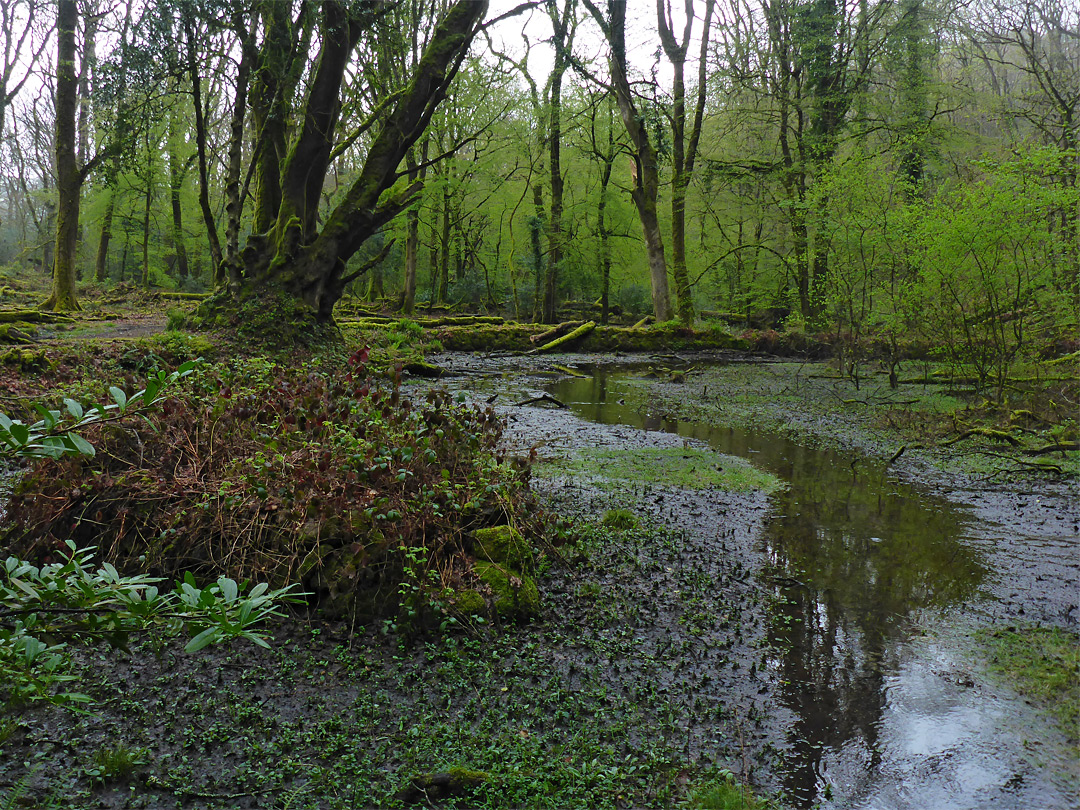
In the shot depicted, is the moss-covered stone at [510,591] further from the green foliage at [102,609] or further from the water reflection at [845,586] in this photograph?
the green foliage at [102,609]

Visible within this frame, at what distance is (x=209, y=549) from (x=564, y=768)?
2384mm

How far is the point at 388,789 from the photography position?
2275mm

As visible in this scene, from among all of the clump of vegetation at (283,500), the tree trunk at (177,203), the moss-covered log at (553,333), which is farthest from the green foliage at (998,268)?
the tree trunk at (177,203)

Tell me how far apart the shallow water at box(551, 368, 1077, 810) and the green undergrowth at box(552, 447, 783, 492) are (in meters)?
0.70

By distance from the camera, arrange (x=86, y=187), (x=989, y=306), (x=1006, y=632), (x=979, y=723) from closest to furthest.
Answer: (x=979, y=723) < (x=1006, y=632) < (x=989, y=306) < (x=86, y=187)

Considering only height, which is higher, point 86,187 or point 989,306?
point 86,187

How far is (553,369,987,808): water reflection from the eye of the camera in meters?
2.74

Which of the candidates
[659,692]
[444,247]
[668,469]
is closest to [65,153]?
[444,247]

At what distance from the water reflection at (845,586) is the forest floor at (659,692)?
0.7 inches

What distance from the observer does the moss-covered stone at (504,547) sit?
3.83m

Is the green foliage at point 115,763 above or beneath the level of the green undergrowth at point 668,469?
beneath

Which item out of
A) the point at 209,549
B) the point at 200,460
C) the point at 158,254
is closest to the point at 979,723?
the point at 209,549

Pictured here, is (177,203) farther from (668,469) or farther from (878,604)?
→ (878,604)

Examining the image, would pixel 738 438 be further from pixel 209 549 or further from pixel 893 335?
pixel 209 549
